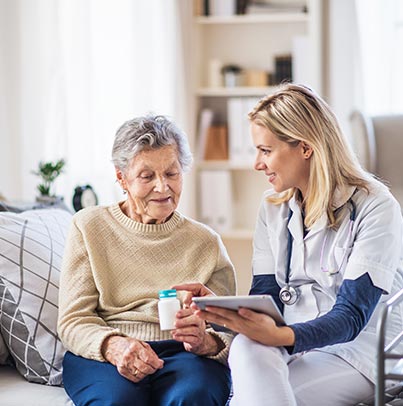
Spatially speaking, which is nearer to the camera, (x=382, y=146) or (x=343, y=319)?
(x=343, y=319)

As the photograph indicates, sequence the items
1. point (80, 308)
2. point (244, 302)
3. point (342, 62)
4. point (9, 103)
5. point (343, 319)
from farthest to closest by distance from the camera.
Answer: point (342, 62) → point (9, 103) → point (80, 308) → point (343, 319) → point (244, 302)

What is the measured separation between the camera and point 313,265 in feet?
7.18

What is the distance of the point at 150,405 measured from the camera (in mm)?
2062

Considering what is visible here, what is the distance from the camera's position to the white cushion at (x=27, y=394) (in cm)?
213

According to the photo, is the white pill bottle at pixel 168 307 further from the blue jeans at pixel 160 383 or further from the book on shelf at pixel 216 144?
the book on shelf at pixel 216 144

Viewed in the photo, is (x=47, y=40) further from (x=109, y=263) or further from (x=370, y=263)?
(x=370, y=263)

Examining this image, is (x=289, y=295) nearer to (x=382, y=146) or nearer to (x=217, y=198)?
(x=382, y=146)

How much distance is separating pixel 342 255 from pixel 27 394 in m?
0.83

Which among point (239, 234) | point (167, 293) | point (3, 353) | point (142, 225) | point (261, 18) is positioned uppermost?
point (261, 18)

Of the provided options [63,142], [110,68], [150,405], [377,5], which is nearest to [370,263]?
[150,405]

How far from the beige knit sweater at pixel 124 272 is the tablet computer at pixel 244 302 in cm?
32

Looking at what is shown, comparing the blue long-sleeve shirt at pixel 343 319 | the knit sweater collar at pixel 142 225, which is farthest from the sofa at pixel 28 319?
the blue long-sleeve shirt at pixel 343 319

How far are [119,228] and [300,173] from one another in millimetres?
482

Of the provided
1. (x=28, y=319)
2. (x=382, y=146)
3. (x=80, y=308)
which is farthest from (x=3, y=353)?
(x=382, y=146)
